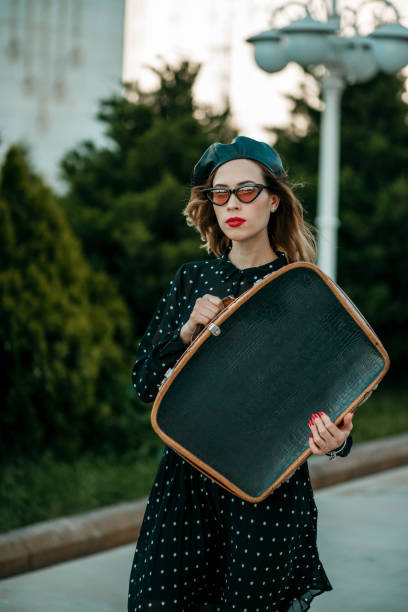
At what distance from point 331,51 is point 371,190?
12.0 ft

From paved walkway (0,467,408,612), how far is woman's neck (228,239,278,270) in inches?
78.1

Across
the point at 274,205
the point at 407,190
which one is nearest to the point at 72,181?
the point at 407,190

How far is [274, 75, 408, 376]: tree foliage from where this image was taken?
9688 mm

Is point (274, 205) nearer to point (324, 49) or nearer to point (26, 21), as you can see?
point (324, 49)

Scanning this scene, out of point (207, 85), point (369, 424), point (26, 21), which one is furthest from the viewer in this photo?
point (26, 21)

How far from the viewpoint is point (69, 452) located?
6.21 m

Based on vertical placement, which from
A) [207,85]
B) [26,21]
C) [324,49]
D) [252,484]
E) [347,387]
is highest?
[26,21]

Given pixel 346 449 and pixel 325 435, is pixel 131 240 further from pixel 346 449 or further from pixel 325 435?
pixel 325 435

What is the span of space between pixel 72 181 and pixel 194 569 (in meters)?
6.87

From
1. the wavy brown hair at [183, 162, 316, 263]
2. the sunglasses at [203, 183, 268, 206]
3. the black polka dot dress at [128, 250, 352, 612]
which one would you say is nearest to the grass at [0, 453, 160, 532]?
the black polka dot dress at [128, 250, 352, 612]

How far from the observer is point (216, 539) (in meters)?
2.62

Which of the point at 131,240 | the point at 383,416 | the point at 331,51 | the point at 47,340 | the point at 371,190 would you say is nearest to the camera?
the point at 47,340

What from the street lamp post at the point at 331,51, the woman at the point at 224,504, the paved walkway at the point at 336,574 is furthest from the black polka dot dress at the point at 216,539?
the street lamp post at the point at 331,51

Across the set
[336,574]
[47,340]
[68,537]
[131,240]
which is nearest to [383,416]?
[131,240]
